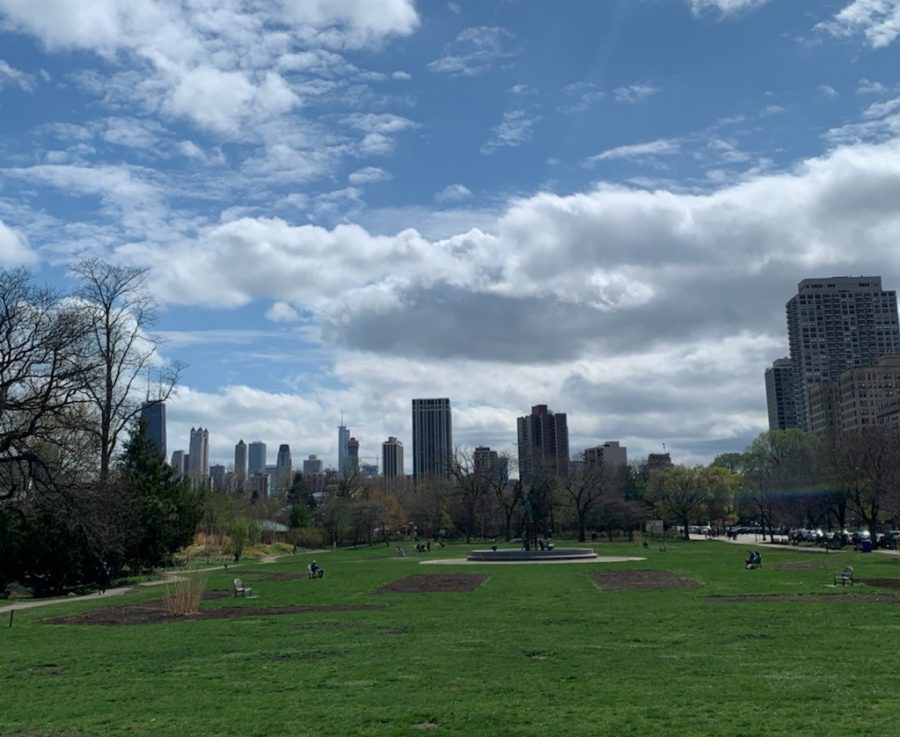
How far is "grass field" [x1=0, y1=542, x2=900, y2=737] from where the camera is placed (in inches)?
403

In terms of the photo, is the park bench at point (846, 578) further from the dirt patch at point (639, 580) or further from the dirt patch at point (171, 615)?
the dirt patch at point (171, 615)

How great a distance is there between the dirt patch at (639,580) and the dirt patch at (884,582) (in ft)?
18.6

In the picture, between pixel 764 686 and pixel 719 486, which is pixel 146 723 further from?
pixel 719 486

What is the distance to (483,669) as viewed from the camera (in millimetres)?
13711

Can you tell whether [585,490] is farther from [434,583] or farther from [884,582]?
[884,582]

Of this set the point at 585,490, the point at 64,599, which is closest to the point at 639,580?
the point at 64,599

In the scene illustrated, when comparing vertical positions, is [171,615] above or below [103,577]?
above

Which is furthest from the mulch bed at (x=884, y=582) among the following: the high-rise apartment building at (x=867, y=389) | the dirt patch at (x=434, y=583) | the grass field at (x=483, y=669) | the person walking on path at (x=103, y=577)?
the high-rise apartment building at (x=867, y=389)

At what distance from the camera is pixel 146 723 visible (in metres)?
10.6

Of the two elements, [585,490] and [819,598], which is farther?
[585,490]

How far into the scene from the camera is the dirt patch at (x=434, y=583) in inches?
1200

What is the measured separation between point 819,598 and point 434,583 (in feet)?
47.2

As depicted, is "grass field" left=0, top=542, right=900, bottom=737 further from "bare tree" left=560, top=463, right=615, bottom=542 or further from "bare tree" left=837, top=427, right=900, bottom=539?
"bare tree" left=560, top=463, right=615, bottom=542

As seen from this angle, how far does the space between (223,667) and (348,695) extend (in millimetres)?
3702
